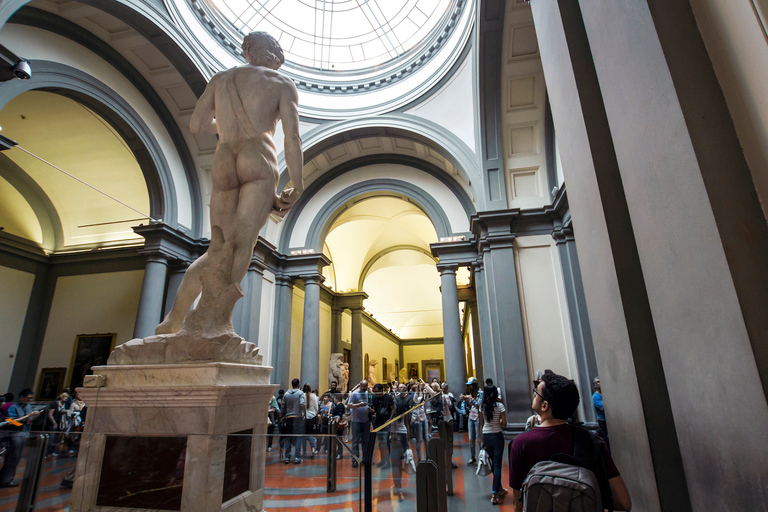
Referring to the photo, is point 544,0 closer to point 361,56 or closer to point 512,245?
point 512,245

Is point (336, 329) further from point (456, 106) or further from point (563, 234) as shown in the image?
point (563, 234)

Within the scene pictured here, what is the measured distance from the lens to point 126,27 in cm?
766

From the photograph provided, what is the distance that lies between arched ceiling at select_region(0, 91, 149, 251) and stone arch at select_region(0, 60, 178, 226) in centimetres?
110

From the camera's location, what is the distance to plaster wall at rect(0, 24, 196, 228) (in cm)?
626

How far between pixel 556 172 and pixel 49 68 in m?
9.42

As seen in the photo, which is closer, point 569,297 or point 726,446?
point 726,446

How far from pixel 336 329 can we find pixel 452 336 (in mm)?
7046

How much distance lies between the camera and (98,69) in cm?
784

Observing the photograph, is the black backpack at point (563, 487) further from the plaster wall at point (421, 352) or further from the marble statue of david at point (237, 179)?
the plaster wall at point (421, 352)

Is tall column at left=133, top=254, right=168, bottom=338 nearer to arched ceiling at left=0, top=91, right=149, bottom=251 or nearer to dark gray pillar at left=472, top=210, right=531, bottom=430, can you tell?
arched ceiling at left=0, top=91, right=149, bottom=251

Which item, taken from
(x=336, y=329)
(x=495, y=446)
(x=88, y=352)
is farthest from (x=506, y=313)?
(x=88, y=352)

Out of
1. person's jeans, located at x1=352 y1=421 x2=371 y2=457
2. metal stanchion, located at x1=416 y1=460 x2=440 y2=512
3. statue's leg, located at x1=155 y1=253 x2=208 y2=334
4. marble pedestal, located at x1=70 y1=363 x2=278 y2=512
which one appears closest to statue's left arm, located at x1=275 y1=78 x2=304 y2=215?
statue's leg, located at x1=155 y1=253 x2=208 y2=334

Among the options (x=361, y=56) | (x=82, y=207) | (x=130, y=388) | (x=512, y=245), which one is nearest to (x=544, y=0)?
(x=130, y=388)

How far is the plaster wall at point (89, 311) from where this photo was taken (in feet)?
36.2
